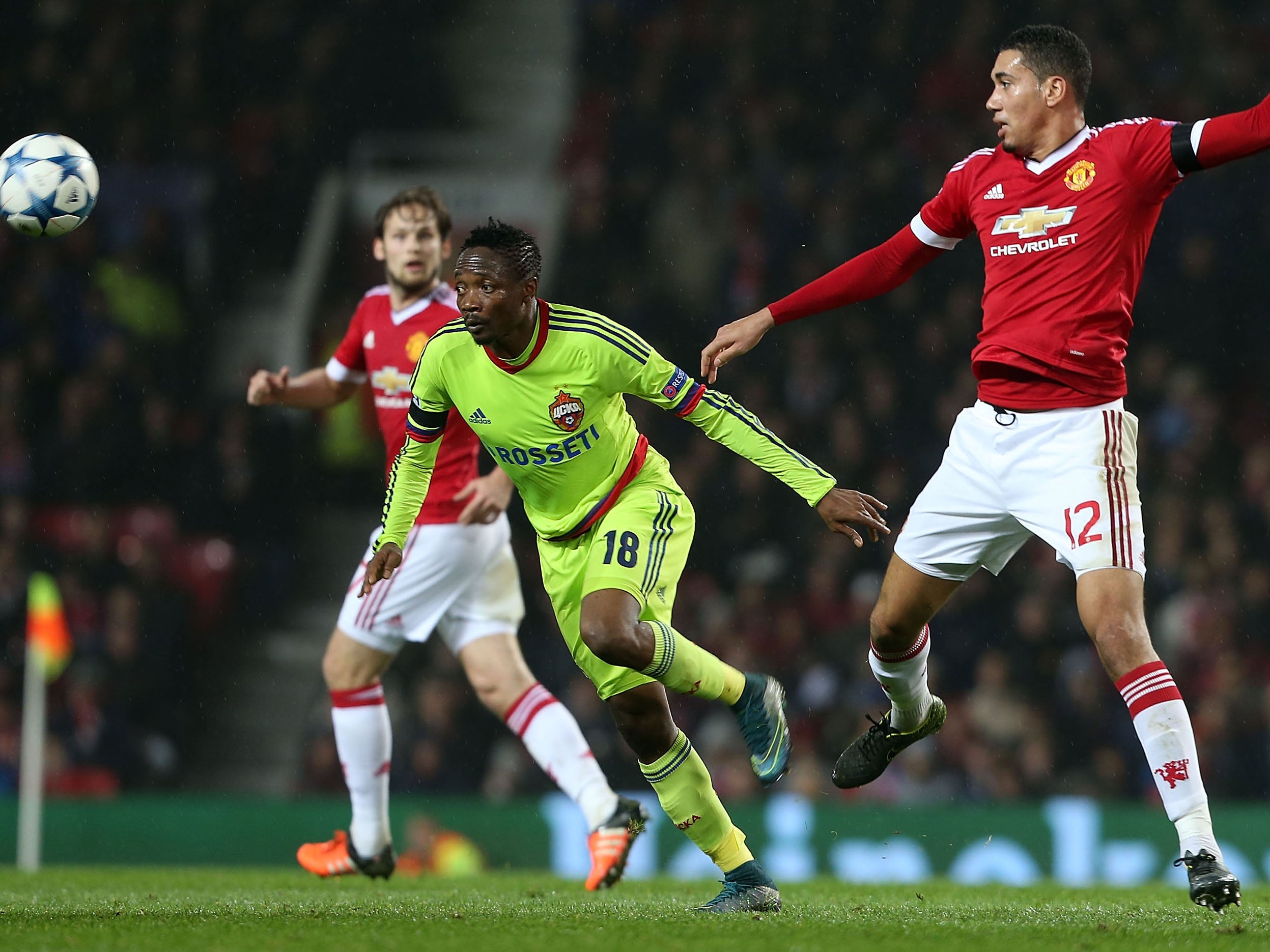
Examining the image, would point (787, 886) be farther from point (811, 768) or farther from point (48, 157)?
point (48, 157)

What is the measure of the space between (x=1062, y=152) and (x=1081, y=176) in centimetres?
12

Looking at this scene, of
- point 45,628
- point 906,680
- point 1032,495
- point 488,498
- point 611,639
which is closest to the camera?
point 611,639

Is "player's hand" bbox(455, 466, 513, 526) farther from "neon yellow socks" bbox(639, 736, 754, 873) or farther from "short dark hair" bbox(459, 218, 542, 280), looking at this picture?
"neon yellow socks" bbox(639, 736, 754, 873)

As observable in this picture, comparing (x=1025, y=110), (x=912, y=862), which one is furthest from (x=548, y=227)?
(x=1025, y=110)

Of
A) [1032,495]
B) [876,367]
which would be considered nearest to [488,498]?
[1032,495]

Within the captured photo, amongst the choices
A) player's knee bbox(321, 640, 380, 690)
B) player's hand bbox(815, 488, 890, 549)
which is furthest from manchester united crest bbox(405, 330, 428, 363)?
player's hand bbox(815, 488, 890, 549)

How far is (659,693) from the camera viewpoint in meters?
4.88

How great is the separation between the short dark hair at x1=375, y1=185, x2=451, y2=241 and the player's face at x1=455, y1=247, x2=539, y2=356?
168cm

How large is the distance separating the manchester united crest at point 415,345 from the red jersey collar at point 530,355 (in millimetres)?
1501

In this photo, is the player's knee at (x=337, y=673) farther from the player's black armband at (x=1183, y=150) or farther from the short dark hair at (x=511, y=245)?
the player's black armband at (x=1183, y=150)

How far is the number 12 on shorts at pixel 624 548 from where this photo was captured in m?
4.85

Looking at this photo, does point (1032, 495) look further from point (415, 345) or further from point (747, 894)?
point (415, 345)

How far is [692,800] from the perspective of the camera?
4.82 metres

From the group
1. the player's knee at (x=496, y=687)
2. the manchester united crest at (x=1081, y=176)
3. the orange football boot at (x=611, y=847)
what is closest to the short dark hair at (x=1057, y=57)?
the manchester united crest at (x=1081, y=176)
